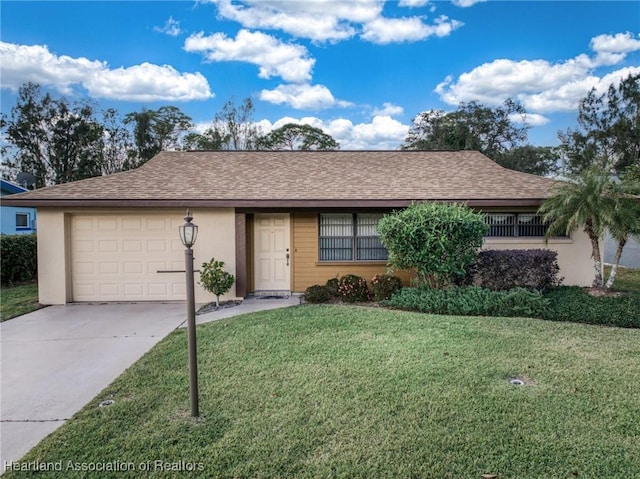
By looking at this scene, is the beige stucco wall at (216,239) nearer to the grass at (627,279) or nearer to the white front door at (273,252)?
the white front door at (273,252)

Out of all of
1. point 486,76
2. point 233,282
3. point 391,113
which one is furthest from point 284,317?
point 486,76

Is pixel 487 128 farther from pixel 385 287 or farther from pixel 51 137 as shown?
pixel 51 137

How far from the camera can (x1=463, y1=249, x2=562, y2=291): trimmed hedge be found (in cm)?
763

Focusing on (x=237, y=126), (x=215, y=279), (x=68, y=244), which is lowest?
(x=215, y=279)

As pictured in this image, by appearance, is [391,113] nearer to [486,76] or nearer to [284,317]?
[486,76]

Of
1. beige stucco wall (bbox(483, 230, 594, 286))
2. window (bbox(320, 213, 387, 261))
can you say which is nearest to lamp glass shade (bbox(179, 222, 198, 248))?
window (bbox(320, 213, 387, 261))

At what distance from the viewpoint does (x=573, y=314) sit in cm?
656

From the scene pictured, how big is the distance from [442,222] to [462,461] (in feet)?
17.0

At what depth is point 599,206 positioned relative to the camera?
7.20 m

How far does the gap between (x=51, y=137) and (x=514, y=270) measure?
29.4m

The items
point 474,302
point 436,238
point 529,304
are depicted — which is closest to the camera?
point 529,304

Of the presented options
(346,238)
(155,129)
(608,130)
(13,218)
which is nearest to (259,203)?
(346,238)

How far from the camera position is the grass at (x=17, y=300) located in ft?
24.7

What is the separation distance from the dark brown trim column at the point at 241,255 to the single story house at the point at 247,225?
24mm
